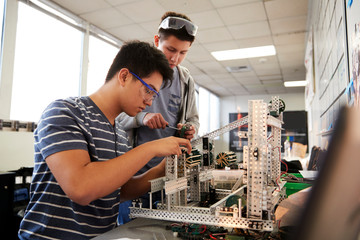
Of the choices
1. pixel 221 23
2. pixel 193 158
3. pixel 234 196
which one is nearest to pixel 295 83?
pixel 221 23

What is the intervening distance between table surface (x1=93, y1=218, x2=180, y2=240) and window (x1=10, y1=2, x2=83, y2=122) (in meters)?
3.00

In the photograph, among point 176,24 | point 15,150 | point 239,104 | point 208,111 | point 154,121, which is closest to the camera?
point 154,121

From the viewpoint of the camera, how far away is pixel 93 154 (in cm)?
111

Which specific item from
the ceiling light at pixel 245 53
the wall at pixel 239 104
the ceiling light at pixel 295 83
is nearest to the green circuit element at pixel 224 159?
the ceiling light at pixel 245 53

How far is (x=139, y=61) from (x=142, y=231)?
29.6 inches

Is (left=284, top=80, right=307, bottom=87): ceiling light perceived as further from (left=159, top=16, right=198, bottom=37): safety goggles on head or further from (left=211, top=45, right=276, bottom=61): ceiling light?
(left=159, top=16, right=198, bottom=37): safety goggles on head

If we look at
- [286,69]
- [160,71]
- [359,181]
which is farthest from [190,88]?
[286,69]

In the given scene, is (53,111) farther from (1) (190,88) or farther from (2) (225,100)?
(2) (225,100)

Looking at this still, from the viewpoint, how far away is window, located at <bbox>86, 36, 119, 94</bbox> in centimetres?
470

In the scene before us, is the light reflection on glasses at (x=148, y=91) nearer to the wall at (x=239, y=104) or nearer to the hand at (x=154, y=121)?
the hand at (x=154, y=121)

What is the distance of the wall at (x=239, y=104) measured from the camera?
1071 cm

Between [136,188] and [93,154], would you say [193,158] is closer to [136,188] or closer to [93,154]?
[136,188]

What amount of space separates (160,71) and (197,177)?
1.95 ft

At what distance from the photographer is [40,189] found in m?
1.06
